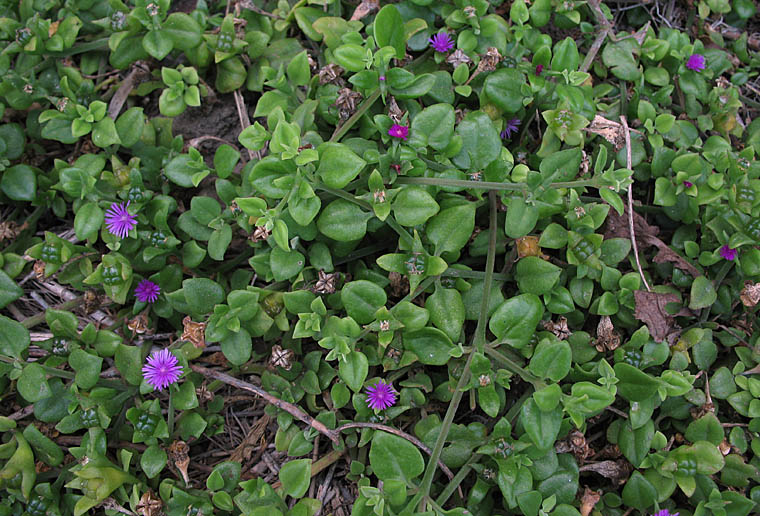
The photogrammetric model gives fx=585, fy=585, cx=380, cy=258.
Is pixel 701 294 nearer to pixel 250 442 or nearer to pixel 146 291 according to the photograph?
pixel 250 442

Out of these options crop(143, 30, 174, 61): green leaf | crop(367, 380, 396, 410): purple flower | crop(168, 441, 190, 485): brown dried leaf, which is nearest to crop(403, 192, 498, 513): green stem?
crop(367, 380, 396, 410): purple flower

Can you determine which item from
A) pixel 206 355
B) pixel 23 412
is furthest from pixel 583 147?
pixel 23 412

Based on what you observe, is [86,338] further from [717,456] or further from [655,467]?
[717,456]

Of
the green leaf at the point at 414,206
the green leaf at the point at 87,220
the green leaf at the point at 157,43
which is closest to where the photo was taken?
the green leaf at the point at 414,206

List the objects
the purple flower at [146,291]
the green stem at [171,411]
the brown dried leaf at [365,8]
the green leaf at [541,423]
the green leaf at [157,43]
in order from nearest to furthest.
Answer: the green leaf at [541,423] → the green stem at [171,411] → the purple flower at [146,291] → the green leaf at [157,43] → the brown dried leaf at [365,8]

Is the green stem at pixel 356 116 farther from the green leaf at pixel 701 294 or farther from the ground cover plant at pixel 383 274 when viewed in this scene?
the green leaf at pixel 701 294

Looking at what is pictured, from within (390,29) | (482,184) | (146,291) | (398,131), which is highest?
(390,29)

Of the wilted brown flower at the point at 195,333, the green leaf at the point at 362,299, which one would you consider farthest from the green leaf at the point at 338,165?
the wilted brown flower at the point at 195,333

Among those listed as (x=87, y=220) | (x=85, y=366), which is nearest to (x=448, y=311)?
(x=85, y=366)
